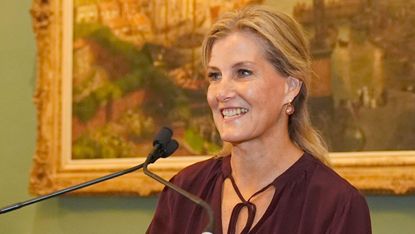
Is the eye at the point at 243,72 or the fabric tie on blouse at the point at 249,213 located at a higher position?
the eye at the point at 243,72

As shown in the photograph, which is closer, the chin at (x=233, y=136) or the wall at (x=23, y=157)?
the chin at (x=233, y=136)

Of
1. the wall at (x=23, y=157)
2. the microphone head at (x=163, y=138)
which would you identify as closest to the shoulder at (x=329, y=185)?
the microphone head at (x=163, y=138)

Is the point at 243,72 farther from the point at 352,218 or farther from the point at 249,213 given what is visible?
the point at 352,218

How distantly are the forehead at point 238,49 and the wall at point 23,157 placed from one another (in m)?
1.30

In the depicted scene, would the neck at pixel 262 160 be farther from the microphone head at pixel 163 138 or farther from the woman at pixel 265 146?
the microphone head at pixel 163 138

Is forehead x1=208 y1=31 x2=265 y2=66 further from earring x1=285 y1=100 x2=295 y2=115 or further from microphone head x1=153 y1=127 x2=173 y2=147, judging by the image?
microphone head x1=153 y1=127 x2=173 y2=147

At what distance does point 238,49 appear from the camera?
2283mm

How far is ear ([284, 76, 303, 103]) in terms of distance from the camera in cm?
235

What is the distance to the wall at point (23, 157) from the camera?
3.46 meters

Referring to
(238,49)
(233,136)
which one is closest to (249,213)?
(233,136)

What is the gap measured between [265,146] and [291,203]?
193mm

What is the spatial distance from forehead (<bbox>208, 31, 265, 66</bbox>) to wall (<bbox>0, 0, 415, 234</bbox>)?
4.26 feet

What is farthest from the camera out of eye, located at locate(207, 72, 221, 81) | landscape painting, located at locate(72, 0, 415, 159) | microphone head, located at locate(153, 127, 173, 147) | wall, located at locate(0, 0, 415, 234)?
wall, located at locate(0, 0, 415, 234)

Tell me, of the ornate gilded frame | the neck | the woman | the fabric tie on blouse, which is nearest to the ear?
the woman
